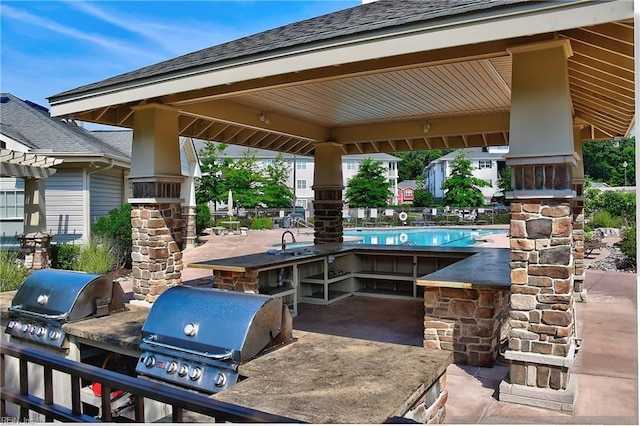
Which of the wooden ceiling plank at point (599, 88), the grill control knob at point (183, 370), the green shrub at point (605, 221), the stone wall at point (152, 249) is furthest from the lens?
the green shrub at point (605, 221)

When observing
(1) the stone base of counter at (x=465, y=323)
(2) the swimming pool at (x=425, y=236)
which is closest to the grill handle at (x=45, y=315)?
(1) the stone base of counter at (x=465, y=323)

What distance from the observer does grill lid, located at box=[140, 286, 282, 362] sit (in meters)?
3.23

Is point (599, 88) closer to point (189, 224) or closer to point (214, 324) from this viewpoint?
point (214, 324)

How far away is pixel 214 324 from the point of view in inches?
132

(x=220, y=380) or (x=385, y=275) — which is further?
(x=385, y=275)

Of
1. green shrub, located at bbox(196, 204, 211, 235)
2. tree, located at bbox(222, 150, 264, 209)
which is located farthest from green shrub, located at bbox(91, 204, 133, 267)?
tree, located at bbox(222, 150, 264, 209)

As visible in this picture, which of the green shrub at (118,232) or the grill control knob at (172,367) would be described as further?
the green shrub at (118,232)

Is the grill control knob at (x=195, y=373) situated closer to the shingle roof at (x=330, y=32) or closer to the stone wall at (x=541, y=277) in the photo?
the stone wall at (x=541, y=277)

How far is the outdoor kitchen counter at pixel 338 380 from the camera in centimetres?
250

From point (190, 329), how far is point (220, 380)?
0.45 metres

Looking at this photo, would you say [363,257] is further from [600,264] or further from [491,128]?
[600,264]

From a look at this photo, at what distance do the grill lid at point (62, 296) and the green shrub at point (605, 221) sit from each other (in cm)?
2145

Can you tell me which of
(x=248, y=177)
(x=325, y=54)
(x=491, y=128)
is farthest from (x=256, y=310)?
(x=248, y=177)

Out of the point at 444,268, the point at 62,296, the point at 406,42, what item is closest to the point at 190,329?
the point at 62,296
